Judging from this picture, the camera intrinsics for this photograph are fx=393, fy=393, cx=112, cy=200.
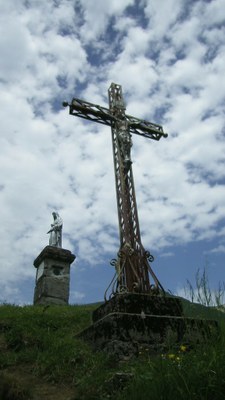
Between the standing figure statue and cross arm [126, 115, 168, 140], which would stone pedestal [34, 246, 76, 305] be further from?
cross arm [126, 115, 168, 140]

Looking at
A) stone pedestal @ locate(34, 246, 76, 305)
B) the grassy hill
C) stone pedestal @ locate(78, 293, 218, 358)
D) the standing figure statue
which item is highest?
the standing figure statue

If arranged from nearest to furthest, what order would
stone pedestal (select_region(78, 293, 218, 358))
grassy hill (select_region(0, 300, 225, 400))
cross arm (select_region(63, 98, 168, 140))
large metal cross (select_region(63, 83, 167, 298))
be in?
grassy hill (select_region(0, 300, 225, 400)), stone pedestal (select_region(78, 293, 218, 358)), large metal cross (select_region(63, 83, 167, 298)), cross arm (select_region(63, 98, 168, 140))

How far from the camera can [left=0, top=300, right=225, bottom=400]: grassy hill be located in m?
2.72

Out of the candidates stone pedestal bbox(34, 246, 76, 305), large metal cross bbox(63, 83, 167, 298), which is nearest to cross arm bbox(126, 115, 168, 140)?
large metal cross bbox(63, 83, 167, 298)

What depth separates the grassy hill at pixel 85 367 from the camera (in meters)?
2.72

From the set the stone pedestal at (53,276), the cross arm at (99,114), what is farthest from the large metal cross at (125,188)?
the stone pedestal at (53,276)

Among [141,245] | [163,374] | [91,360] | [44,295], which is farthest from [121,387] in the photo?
[44,295]

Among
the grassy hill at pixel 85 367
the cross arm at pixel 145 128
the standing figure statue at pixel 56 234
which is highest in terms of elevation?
the cross arm at pixel 145 128

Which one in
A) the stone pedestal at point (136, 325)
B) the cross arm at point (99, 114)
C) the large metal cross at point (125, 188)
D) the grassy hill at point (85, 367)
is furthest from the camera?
the cross arm at point (99, 114)

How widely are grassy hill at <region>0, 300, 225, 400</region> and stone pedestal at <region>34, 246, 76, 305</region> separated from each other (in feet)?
8.34

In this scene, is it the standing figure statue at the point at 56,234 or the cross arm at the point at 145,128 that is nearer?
the cross arm at the point at 145,128

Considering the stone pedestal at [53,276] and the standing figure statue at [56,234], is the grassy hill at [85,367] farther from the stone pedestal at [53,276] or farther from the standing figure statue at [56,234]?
the standing figure statue at [56,234]

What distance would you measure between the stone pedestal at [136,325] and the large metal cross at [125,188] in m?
0.57

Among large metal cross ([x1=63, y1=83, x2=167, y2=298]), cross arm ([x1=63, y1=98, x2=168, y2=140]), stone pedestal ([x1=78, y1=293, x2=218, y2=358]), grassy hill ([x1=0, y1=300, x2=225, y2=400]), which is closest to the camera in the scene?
grassy hill ([x1=0, y1=300, x2=225, y2=400])
